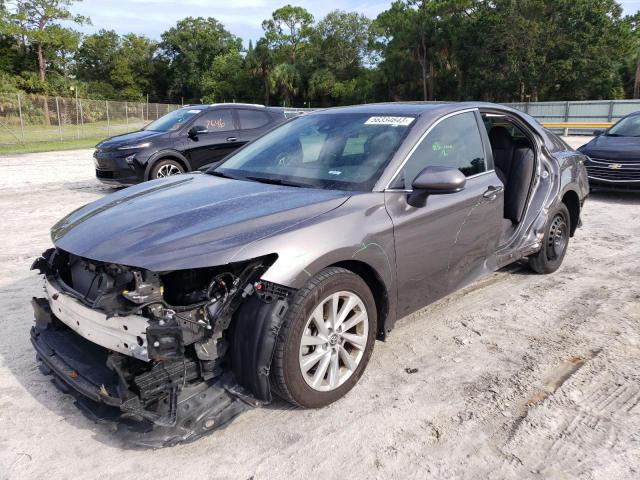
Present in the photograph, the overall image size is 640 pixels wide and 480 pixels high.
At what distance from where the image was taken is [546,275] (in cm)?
530

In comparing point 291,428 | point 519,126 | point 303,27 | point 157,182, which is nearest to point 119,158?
point 157,182

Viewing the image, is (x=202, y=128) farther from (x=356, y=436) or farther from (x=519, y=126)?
(x=356, y=436)

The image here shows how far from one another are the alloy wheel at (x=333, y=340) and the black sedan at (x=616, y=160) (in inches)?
297

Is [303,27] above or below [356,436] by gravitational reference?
above

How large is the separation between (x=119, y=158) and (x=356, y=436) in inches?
330

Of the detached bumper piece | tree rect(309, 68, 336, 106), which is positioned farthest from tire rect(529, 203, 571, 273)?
tree rect(309, 68, 336, 106)

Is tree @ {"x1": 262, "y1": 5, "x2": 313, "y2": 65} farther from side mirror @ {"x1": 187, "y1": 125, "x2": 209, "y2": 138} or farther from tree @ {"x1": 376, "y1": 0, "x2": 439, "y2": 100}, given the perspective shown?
side mirror @ {"x1": 187, "y1": 125, "x2": 209, "y2": 138}

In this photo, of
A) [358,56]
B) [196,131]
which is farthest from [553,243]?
[358,56]

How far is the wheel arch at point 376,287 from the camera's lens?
10.2 ft

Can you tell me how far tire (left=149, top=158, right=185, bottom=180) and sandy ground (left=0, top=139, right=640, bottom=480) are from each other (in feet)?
17.3

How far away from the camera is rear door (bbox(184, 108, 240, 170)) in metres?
10.3

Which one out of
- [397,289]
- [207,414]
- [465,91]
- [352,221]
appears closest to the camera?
[207,414]

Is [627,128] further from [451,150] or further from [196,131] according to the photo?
[196,131]

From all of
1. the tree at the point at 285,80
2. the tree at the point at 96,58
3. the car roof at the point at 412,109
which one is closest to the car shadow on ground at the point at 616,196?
the car roof at the point at 412,109
